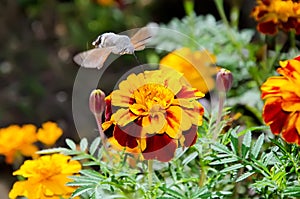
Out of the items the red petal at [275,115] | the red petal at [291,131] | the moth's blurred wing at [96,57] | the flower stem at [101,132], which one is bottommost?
the red petal at [291,131]

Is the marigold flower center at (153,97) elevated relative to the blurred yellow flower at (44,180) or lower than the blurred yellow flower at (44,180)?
elevated

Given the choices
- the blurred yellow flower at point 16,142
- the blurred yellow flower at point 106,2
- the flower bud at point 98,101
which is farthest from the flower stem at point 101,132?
the blurred yellow flower at point 106,2

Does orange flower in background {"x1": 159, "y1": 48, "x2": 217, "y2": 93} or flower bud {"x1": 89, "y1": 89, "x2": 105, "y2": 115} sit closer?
flower bud {"x1": 89, "y1": 89, "x2": 105, "y2": 115}

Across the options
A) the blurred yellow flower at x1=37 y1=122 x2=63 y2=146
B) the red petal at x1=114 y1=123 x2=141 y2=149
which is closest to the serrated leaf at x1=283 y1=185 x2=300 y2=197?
the red petal at x1=114 y1=123 x2=141 y2=149

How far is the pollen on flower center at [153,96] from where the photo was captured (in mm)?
592

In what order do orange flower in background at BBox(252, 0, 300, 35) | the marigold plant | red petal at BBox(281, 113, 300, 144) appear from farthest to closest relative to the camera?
the marigold plant, orange flower in background at BBox(252, 0, 300, 35), red petal at BBox(281, 113, 300, 144)

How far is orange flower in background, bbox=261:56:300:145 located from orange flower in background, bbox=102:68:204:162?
70 millimetres

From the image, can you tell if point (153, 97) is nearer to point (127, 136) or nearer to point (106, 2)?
point (127, 136)

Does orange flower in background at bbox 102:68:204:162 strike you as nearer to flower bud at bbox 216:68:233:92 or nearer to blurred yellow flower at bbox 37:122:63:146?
flower bud at bbox 216:68:233:92

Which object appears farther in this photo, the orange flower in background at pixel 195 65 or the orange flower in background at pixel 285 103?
the orange flower in background at pixel 195 65

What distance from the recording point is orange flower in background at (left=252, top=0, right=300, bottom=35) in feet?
2.53

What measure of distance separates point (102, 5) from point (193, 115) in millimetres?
1328

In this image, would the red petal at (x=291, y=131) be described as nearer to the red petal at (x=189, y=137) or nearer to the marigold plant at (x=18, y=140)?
the red petal at (x=189, y=137)

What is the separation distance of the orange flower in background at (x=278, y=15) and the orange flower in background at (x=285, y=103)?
18 cm
